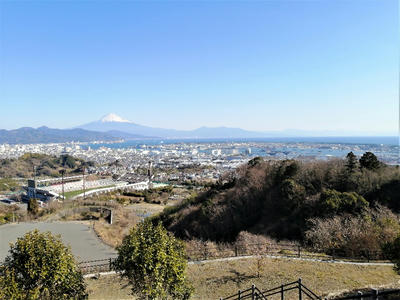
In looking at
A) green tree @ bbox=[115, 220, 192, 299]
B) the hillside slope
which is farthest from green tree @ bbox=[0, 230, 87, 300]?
the hillside slope

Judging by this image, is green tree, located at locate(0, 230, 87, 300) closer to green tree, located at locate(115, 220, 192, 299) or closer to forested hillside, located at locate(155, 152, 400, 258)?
green tree, located at locate(115, 220, 192, 299)

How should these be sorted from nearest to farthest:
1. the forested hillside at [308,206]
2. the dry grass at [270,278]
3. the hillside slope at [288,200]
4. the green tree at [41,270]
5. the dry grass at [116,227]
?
1. the green tree at [41,270]
2. the dry grass at [270,278]
3. the forested hillside at [308,206]
4. the hillside slope at [288,200]
5. the dry grass at [116,227]

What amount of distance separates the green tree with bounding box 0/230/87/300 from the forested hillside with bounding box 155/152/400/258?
396 inches

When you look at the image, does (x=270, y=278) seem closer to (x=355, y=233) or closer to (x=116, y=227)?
(x=355, y=233)

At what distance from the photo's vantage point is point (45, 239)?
5199 mm

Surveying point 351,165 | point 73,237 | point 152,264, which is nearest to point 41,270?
point 152,264

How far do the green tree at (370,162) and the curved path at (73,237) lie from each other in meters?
16.0

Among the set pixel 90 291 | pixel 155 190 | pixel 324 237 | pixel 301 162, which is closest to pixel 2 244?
pixel 90 291

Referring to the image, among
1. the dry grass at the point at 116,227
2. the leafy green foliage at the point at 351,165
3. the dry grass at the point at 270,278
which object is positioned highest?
the leafy green foliage at the point at 351,165

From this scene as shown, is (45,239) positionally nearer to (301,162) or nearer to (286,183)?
(286,183)

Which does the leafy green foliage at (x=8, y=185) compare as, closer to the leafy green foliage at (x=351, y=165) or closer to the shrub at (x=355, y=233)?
the shrub at (x=355, y=233)

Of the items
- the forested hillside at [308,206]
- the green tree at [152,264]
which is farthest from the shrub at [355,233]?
the green tree at [152,264]

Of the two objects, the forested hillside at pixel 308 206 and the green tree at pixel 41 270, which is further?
the forested hillside at pixel 308 206

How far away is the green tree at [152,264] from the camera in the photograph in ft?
16.8
